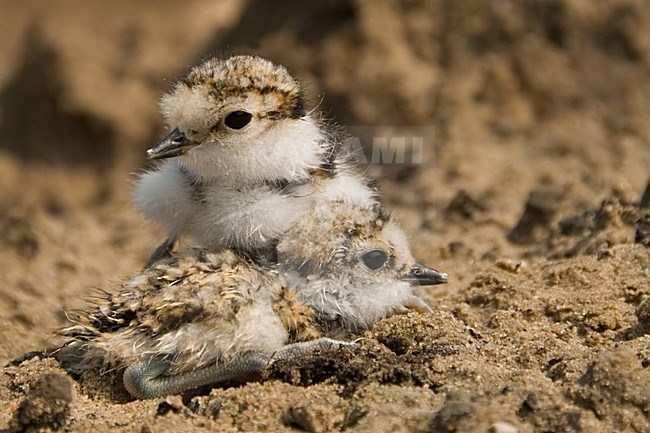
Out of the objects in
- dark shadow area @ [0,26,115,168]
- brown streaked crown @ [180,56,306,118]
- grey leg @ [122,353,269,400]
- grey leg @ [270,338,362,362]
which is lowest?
grey leg @ [122,353,269,400]

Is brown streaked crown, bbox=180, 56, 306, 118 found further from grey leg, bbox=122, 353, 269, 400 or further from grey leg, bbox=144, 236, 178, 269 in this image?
grey leg, bbox=122, 353, 269, 400

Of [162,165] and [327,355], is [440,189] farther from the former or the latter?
[327,355]

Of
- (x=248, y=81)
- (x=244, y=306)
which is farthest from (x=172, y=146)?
(x=244, y=306)

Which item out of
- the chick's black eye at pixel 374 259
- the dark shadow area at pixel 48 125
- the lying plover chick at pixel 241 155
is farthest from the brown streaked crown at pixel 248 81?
Result: the dark shadow area at pixel 48 125

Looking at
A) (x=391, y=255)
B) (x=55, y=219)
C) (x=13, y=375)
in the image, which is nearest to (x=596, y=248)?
(x=391, y=255)

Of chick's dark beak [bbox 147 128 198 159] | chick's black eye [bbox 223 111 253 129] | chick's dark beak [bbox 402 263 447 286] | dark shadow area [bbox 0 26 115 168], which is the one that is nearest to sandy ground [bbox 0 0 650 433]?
dark shadow area [bbox 0 26 115 168]
